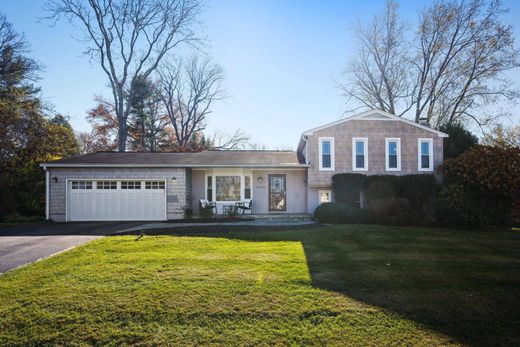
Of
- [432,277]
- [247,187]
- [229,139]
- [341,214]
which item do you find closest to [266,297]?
[432,277]

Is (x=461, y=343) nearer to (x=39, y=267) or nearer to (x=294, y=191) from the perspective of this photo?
(x=39, y=267)

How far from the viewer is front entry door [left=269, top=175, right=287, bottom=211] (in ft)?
53.0

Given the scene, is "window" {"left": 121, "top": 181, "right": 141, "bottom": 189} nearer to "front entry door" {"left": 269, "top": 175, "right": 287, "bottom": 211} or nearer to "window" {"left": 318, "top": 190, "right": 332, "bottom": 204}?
"front entry door" {"left": 269, "top": 175, "right": 287, "bottom": 211}

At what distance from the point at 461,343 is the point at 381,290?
143cm

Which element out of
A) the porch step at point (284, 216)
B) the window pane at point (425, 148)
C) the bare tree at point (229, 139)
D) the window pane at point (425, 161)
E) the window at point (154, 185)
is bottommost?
the porch step at point (284, 216)

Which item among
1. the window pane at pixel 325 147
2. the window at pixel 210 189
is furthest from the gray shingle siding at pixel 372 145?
the window at pixel 210 189

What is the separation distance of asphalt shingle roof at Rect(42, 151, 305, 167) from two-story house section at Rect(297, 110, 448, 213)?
1.28 metres

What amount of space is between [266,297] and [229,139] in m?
30.5

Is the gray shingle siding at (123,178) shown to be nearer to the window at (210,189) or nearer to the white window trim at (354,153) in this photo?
the window at (210,189)

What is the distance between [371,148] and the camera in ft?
50.5

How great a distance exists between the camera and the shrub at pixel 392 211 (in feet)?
42.0

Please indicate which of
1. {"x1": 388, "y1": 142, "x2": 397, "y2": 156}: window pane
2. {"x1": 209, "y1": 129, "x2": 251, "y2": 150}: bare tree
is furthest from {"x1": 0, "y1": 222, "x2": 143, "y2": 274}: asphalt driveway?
{"x1": 209, "y1": 129, "x2": 251, "y2": 150}: bare tree

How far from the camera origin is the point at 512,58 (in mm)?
20797

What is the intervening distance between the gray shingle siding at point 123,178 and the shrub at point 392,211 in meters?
9.44
